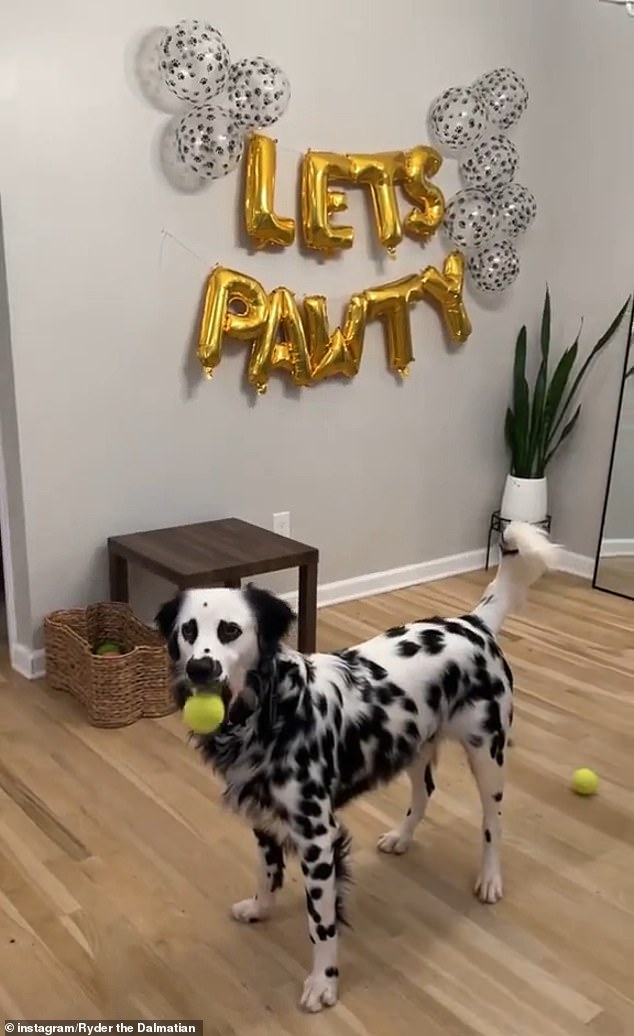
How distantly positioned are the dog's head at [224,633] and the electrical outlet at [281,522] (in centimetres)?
205

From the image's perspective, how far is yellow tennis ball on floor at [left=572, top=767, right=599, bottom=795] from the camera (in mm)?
2688

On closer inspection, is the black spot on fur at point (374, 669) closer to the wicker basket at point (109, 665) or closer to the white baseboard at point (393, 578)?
the wicker basket at point (109, 665)

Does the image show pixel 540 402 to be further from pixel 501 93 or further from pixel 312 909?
pixel 312 909

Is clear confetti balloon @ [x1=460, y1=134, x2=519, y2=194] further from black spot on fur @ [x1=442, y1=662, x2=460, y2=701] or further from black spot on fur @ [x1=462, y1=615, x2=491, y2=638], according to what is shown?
black spot on fur @ [x1=442, y1=662, x2=460, y2=701]

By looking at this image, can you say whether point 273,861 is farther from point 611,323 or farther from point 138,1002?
point 611,323

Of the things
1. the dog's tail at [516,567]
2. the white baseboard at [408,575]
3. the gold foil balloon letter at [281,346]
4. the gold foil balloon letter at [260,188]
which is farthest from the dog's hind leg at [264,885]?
the gold foil balloon letter at [260,188]

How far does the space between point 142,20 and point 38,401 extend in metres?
1.23

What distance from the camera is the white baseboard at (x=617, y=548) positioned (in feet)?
14.1

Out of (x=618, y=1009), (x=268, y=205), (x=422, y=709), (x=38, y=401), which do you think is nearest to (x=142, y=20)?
(x=268, y=205)

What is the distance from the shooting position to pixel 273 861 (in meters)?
2.11

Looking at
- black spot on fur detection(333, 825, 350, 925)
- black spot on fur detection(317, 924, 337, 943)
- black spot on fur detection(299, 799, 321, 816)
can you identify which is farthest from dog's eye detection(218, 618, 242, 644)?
black spot on fur detection(317, 924, 337, 943)

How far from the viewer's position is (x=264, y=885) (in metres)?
2.14

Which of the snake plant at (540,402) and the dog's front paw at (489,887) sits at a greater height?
the snake plant at (540,402)

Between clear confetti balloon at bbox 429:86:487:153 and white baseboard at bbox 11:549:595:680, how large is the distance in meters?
1.66
